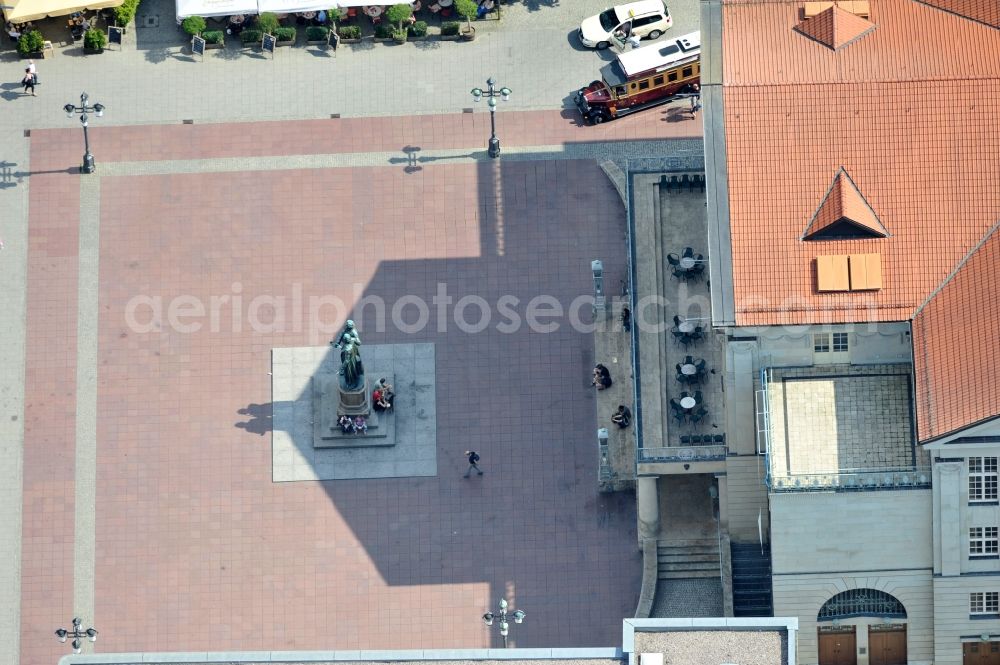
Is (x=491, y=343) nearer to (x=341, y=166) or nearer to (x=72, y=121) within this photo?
(x=341, y=166)

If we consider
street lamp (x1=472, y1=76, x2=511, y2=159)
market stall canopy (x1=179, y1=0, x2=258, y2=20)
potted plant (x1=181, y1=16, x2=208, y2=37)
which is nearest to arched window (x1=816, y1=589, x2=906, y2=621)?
street lamp (x1=472, y1=76, x2=511, y2=159)

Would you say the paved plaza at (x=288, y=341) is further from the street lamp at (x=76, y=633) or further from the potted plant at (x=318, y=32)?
the street lamp at (x=76, y=633)

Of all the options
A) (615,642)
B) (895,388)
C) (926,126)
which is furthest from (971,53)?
(615,642)

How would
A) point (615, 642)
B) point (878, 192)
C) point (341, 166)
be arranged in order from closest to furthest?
point (878, 192)
point (615, 642)
point (341, 166)

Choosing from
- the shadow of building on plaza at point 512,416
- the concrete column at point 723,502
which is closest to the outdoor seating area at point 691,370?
the concrete column at point 723,502

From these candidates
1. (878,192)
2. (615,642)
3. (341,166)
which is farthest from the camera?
(341,166)

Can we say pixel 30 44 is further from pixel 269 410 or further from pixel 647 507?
pixel 647 507
